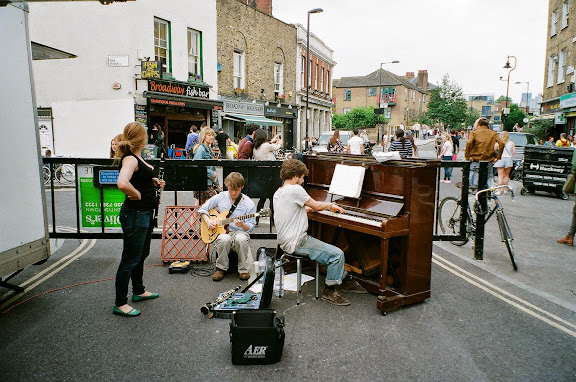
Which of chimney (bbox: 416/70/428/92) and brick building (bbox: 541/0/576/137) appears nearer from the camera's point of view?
brick building (bbox: 541/0/576/137)

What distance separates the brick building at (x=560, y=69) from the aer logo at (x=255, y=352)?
2599cm

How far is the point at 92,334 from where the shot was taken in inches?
158

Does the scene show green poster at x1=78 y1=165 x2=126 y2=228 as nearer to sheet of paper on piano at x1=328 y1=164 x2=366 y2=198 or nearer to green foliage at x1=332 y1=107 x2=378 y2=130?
sheet of paper on piano at x1=328 y1=164 x2=366 y2=198

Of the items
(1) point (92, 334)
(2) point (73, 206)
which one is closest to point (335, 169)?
(1) point (92, 334)

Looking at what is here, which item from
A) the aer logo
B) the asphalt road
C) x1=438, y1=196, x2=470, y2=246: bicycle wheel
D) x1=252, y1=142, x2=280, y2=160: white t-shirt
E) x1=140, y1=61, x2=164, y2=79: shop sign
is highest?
x1=140, y1=61, x2=164, y2=79: shop sign

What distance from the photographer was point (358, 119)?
61.2 metres

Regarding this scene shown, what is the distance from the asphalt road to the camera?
3.43m

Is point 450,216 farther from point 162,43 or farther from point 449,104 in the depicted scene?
point 449,104

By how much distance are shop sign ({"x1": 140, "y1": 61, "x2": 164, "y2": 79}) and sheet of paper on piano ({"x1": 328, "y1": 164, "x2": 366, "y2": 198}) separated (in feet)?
48.3

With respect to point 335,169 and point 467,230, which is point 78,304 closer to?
point 335,169

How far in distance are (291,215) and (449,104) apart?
4870 centimetres

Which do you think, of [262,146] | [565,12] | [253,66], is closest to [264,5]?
[253,66]

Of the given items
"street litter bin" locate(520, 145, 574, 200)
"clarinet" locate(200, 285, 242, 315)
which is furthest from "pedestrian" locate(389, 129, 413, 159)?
"clarinet" locate(200, 285, 242, 315)

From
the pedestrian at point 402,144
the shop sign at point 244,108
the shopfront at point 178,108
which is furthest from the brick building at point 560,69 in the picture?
the shopfront at point 178,108
